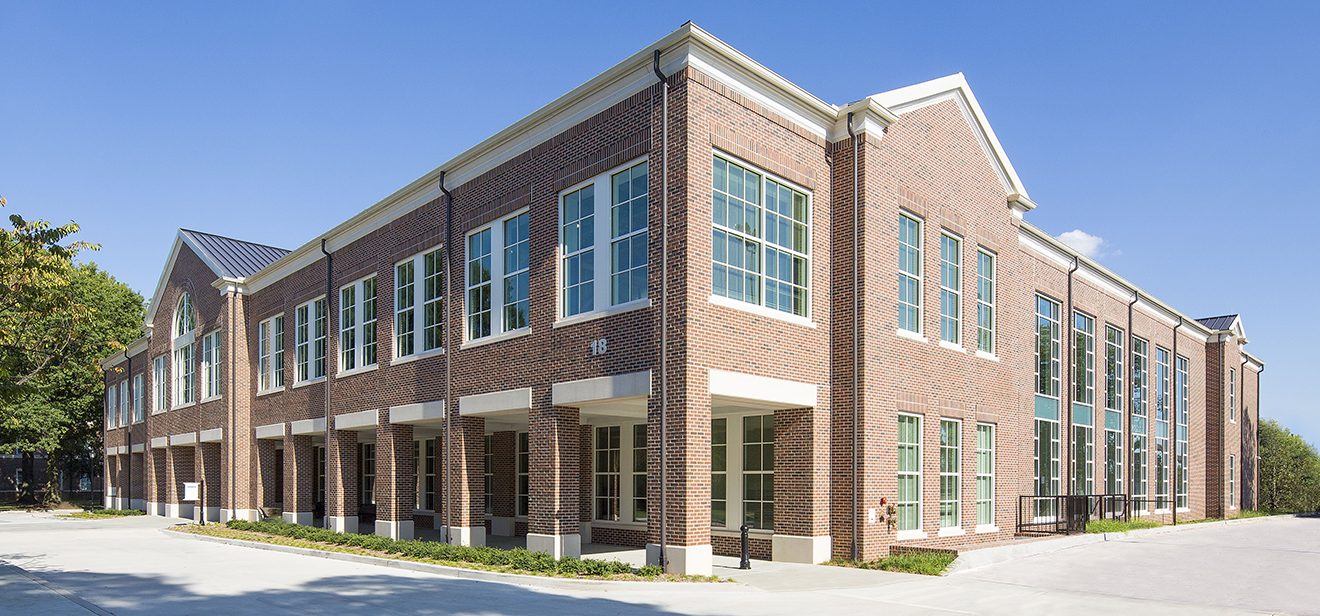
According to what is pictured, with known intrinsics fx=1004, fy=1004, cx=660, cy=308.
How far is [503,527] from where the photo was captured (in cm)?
2748

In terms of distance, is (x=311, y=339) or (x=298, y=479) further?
(x=298, y=479)

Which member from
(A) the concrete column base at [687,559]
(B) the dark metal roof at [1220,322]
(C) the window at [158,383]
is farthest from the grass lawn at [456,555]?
(B) the dark metal roof at [1220,322]

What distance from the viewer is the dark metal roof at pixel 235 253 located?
3853 cm

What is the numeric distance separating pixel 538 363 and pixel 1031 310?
14.4 m

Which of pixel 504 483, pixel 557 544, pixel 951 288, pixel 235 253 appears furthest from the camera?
pixel 235 253

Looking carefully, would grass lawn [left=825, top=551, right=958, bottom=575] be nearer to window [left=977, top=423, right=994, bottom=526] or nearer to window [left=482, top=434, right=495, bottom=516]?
window [left=977, top=423, right=994, bottom=526]

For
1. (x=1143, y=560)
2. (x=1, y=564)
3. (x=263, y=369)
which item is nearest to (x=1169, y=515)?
(x=1143, y=560)

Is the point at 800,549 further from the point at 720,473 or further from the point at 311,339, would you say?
the point at 311,339

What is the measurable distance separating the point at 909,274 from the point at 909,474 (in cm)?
420

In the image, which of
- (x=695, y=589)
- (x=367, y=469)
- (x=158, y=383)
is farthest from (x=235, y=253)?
(x=695, y=589)

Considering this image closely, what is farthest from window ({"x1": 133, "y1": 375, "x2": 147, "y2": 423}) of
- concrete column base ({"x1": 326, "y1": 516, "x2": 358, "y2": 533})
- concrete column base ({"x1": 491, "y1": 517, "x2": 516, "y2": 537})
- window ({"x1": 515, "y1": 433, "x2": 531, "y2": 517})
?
window ({"x1": 515, "y1": 433, "x2": 531, "y2": 517})

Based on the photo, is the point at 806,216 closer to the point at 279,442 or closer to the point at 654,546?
the point at 654,546

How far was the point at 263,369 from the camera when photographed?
35688 millimetres

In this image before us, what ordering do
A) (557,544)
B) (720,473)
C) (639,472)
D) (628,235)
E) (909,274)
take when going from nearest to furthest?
1. (628,235)
2. (557,544)
3. (720,473)
4. (909,274)
5. (639,472)
